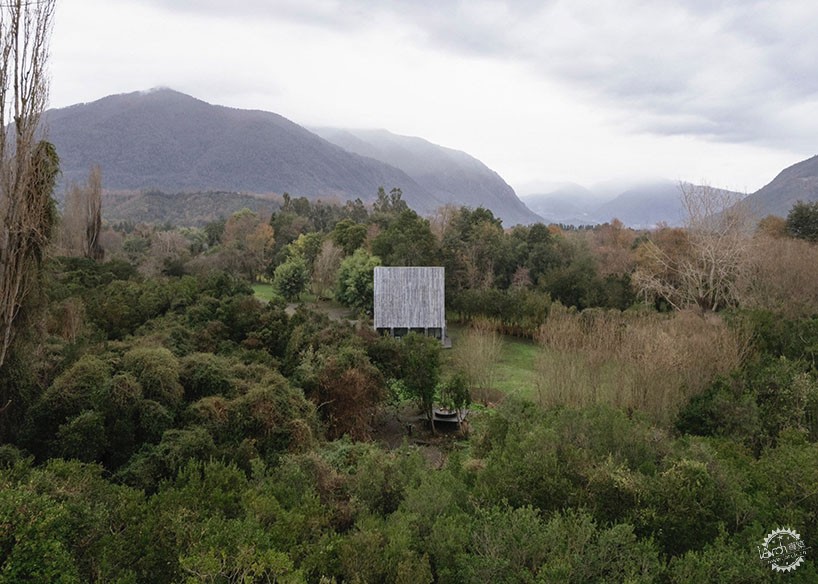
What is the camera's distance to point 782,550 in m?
4.96

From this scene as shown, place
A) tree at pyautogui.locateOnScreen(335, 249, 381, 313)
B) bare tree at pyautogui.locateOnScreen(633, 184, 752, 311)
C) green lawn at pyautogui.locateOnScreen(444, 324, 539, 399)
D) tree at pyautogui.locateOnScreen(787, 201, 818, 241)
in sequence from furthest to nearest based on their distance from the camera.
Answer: tree at pyautogui.locateOnScreen(787, 201, 818, 241) → tree at pyautogui.locateOnScreen(335, 249, 381, 313) → bare tree at pyautogui.locateOnScreen(633, 184, 752, 311) → green lawn at pyautogui.locateOnScreen(444, 324, 539, 399)

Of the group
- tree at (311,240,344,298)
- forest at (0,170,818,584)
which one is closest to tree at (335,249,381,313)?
tree at (311,240,344,298)

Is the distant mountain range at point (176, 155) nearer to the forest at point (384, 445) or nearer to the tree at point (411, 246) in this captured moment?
the tree at point (411, 246)

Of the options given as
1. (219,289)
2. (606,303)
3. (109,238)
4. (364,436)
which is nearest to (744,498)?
(364,436)

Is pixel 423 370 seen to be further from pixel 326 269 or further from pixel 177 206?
pixel 177 206

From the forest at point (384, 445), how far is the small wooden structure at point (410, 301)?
20.7 ft

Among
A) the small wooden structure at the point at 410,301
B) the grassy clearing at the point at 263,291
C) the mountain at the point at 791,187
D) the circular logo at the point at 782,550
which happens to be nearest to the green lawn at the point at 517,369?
the small wooden structure at the point at 410,301

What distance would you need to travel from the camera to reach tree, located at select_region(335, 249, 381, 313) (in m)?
28.3

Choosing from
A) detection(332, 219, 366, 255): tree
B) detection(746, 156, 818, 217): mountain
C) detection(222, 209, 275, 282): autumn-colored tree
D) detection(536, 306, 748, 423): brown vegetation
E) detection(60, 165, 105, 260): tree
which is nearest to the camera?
detection(536, 306, 748, 423): brown vegetation

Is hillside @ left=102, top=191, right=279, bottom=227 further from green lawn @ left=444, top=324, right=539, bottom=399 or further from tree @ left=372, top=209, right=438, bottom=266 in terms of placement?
green lawn @ left=444, top=324, right=539, bottom=399

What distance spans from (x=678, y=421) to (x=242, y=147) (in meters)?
199

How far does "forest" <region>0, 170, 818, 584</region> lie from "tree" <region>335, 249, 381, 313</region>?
9898 mm

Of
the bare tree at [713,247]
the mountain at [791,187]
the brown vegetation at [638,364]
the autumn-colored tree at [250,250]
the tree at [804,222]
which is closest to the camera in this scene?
the brown vegetation at [638,364]

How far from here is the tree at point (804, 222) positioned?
28.6m
